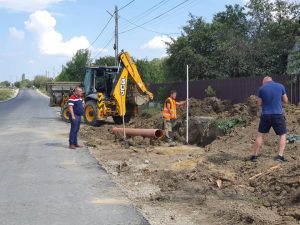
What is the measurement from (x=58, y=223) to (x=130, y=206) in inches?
49.6

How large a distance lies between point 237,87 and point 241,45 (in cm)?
594

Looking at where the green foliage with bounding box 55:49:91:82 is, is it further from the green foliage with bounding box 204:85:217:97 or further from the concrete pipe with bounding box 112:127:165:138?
the concrete pipe with bounding box 112:127:165:138

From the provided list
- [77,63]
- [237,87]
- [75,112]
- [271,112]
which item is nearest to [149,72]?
[77,63]

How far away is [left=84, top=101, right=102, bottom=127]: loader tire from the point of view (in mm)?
21055

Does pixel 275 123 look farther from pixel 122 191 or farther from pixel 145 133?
pixel 145 133

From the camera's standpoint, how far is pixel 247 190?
302 inches

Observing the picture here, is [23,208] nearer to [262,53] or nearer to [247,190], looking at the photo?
[247,190]

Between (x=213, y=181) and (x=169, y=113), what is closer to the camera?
(x=213, y=181)

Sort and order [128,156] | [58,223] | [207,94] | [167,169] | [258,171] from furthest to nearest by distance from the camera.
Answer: [207,94] < [128,156] < [167,169] < [258,171] < [58,223]

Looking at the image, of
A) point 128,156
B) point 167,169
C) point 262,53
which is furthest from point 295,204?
point 262,53

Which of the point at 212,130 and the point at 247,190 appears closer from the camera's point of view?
the point at 247,190

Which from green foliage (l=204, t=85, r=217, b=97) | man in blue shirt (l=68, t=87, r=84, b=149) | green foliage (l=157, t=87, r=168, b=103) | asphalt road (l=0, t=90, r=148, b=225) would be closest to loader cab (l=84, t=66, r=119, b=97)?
Answer: green foliage (l=204, t=85, r=217, b=97)

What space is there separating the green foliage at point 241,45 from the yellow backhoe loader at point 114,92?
8218 mm

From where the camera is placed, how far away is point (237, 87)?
73.6 ft
